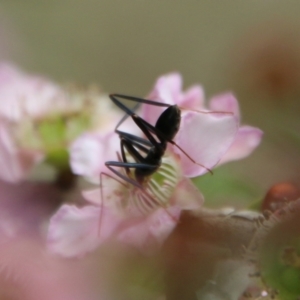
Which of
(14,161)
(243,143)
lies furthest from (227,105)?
(14,161)

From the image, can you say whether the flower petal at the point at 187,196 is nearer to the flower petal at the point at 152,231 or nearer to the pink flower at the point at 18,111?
the flower petal at the point at 152,231

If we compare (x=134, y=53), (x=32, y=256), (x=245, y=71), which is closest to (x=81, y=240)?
(x=32, y=256)

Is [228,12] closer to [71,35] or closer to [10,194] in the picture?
[71,35]

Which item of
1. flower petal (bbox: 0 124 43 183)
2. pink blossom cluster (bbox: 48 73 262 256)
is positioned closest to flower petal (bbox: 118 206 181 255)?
pink blossom cluster (bbox: 48 73 262 256)

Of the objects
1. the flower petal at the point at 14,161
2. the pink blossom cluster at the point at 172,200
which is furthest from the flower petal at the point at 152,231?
the flower petal at the point at 14,161

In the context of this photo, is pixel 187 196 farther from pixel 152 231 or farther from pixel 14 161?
pixel 14 161

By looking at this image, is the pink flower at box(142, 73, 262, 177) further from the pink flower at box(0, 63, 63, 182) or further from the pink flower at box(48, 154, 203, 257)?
the pink flower at box(0, 63, 63, 182)
